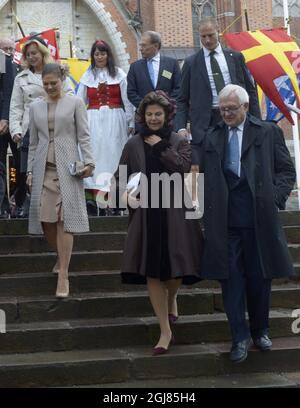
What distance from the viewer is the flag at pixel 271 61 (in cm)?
1170

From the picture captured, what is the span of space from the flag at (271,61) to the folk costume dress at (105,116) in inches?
128

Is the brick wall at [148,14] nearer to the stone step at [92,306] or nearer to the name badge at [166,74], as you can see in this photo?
the name badge at [166,74]

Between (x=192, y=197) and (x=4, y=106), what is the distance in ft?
10.4

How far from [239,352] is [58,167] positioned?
87.8 inches

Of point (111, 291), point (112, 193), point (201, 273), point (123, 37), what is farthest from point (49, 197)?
point (123, 37)

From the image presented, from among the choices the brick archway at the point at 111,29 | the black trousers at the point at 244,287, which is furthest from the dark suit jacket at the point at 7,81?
the brick archway at the point at 111,29

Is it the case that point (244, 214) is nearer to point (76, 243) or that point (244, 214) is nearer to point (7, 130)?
point (76, 243)

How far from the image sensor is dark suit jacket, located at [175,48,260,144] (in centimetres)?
742

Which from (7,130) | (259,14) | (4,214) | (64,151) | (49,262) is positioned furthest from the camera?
(259,14)

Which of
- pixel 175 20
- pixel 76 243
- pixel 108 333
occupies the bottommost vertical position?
pixel 108 333

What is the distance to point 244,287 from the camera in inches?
230

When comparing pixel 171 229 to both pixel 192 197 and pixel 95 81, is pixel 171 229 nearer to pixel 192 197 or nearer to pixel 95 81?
pixel 192 197

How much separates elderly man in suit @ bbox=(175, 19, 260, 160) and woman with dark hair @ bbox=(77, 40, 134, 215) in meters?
1.33

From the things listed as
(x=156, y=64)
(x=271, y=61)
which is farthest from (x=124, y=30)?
(x=156, y=64)
